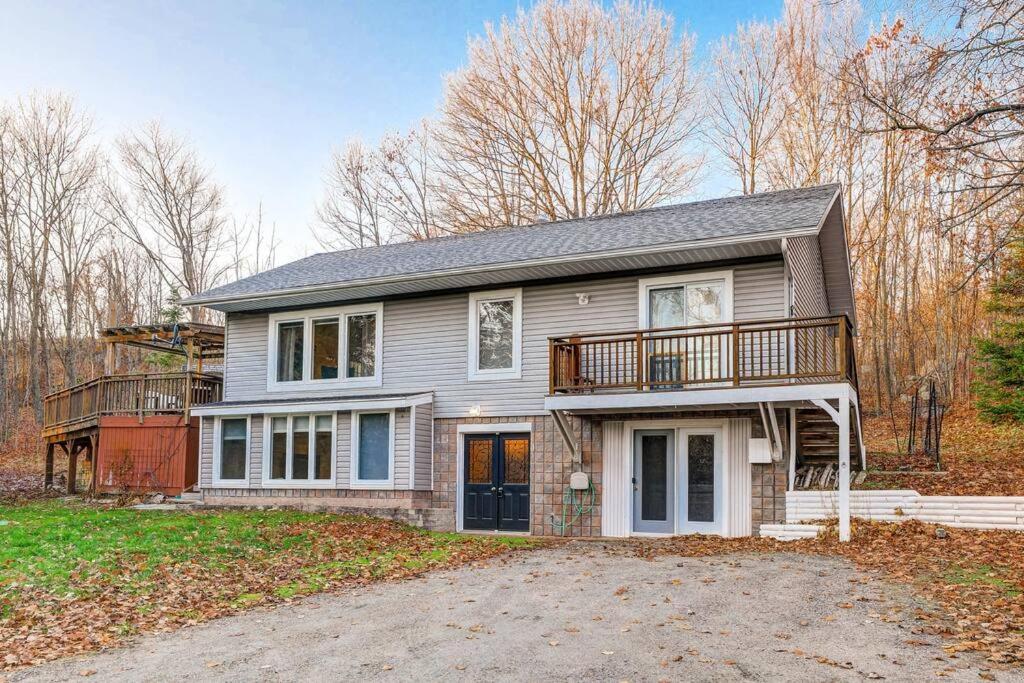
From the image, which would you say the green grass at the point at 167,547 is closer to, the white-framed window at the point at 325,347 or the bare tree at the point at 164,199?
the white-framed window at the point at 325,347

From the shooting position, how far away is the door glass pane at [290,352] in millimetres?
17812

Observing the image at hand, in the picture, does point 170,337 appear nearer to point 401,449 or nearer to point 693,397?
point 401,449

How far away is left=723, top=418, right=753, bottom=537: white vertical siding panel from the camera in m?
13.4

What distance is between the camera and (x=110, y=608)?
859 cm

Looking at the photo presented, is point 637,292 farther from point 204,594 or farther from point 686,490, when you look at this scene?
point 204,594

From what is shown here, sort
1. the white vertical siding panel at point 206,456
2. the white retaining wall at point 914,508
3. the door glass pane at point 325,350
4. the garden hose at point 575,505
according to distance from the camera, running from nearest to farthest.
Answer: the white retaining wall at point 914,508 → the garden hose at point 575,505 → the door glass pane at point 325,350 → the white vertical siding panel at point 206,456

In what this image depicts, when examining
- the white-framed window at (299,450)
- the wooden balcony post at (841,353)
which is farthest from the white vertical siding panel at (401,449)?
the wooden balcony post at (841,353)

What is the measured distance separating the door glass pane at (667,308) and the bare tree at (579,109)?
1370 cm

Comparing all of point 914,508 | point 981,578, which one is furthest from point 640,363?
point 981,578

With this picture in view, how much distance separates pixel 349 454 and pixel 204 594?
22.6 ft

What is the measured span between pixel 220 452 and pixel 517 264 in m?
8.00

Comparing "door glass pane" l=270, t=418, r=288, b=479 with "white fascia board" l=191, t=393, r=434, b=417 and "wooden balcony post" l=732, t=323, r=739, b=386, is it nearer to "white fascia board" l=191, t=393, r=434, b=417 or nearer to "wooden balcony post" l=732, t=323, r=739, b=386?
"white fascia board" l=191, t=393, r=434, b=417

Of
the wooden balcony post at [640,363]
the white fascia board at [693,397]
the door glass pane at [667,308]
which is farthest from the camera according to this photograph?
the door glass pane at [667,308]

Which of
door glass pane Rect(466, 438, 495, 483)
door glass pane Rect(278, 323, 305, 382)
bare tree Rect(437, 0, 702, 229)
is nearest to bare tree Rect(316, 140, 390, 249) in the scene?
bare tree Rect(437, 0, 702, 229)
